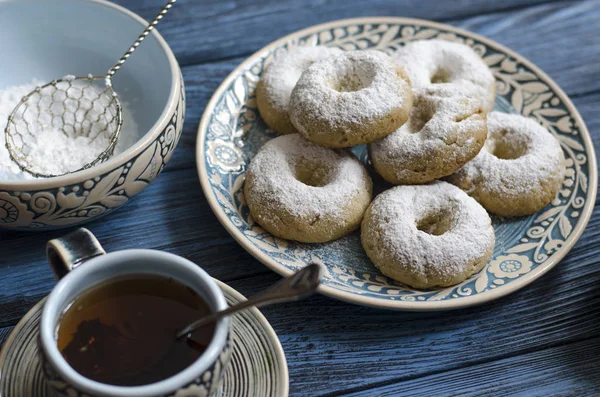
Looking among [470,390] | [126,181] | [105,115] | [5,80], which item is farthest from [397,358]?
[5,80]

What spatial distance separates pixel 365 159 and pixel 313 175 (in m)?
0.12

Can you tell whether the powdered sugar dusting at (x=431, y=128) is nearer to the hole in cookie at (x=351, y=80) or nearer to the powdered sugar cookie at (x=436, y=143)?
the powdered sugar cookie at (x=436, y=143)

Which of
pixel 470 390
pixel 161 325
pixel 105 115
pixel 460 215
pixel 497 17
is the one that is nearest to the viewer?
pixel 161 325

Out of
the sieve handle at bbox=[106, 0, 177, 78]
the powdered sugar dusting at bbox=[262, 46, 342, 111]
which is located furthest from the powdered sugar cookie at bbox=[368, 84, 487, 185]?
the sieve handle at bbox=[106, 0, 177, 78]

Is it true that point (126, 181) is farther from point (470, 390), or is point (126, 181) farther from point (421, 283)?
point (470, 390)

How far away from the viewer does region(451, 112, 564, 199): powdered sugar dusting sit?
3.61 feet

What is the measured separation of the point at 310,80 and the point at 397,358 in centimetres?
51

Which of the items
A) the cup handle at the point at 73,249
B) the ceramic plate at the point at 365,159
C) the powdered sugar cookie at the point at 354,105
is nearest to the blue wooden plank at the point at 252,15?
the ceramic plate at the point at 365,159

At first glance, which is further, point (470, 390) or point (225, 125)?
point (225, 125)

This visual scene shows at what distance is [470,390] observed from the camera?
3.00 ft

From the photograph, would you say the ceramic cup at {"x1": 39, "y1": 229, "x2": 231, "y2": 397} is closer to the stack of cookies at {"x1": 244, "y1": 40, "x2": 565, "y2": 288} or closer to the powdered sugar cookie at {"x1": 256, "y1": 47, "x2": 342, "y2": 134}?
the stack of cookies at {"x1": 244, "y1": 40, "x2": 565, "y2": 288}

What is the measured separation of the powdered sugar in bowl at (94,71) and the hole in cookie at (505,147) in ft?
1.97

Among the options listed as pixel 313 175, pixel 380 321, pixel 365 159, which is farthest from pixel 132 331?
pixel 365 159

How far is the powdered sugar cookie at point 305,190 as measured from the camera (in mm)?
1047
